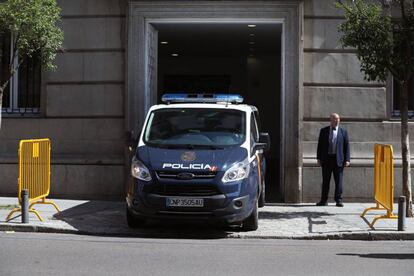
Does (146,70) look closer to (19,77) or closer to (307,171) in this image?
(19,77)

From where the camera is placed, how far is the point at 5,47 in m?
14.7

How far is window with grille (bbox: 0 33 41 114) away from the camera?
48.6 ft

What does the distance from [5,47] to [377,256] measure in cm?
1007

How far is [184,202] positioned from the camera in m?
9.62

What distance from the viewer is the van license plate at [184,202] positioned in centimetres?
962

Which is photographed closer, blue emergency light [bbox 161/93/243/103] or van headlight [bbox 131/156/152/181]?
van headlight [bbox 131/156/152/181]

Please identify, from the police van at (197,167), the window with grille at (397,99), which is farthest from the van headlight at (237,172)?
the window with grille at (397,99)

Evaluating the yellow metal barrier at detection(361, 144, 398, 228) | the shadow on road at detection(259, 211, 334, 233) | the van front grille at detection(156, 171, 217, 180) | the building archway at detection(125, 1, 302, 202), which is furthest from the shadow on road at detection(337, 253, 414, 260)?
the building archway at detection(125, 1, 302, 202)

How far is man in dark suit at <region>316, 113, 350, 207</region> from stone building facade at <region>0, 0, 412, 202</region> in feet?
1.41

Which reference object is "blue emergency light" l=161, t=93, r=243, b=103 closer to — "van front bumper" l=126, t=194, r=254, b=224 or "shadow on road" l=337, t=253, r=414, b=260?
"van front bumper" l=126, t=194, r=254, b=224

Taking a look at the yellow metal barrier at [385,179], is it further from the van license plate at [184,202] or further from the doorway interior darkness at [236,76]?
the doorway interior darkness at [236,76]

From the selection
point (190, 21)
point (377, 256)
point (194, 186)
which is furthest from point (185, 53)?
point (377, 256)

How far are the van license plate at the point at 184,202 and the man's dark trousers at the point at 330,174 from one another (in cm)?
452

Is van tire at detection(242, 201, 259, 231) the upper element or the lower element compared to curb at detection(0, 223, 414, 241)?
upper
